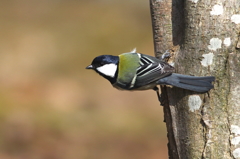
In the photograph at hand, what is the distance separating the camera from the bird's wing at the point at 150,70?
9.85 feet

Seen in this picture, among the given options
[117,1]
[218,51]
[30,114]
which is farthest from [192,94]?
[117,1]

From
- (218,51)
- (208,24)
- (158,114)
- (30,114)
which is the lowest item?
(158,114)

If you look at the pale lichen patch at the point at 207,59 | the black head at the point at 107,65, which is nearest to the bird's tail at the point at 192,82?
the pale lichen patch at the point at 207,59

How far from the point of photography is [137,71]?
11.0ft

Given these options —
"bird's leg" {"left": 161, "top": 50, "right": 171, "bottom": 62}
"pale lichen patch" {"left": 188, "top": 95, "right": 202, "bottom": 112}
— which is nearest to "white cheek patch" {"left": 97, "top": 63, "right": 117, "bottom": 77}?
"bird's leg" {"left": 161, "top": 50, "right": 171, "bottom": 62}

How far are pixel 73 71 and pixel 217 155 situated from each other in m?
6.50

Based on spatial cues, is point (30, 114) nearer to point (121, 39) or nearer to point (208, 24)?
point (121, 39)

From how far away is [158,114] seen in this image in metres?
7.78

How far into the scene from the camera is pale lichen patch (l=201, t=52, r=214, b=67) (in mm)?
2627

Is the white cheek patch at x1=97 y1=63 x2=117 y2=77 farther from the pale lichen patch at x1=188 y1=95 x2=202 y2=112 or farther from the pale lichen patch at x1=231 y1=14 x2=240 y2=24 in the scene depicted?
the pale lichen patch at x1=231 y1=14 x2=240 y2=24

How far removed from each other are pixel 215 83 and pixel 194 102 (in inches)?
8.8

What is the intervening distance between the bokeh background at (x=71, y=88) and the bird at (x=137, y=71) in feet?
9.88

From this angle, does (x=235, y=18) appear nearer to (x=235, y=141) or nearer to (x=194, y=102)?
(x=194, y=102)

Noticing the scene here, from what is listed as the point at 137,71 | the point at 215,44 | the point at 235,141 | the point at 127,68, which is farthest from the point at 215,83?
the point at 127,68
